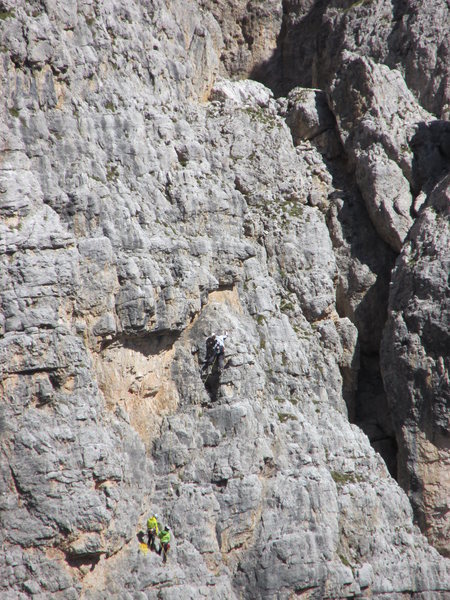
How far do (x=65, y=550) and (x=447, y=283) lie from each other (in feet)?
68.2

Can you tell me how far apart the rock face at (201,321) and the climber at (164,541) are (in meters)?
0.55

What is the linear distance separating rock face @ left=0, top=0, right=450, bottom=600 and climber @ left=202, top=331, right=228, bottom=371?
0.43 m

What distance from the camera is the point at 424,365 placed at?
43.6 m

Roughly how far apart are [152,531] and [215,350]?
748 cm


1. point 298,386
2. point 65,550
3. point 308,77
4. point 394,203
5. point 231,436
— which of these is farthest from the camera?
point 308,77

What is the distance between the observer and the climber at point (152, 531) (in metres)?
35.2

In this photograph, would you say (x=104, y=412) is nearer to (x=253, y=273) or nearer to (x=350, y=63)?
(x=253, y=273)

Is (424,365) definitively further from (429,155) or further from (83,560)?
(83,560)

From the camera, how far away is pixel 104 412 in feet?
116

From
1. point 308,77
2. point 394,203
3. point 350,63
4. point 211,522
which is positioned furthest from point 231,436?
point 308,77

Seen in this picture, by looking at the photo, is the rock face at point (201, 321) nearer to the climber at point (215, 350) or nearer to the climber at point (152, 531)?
the climber at point (215, 350)

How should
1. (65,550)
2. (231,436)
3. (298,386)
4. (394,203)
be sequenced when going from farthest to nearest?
(394,203) → (298,386) → (231,436) → (65,550)

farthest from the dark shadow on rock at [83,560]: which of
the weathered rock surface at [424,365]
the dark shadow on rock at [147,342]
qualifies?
the weathered rock surface at [424,365]

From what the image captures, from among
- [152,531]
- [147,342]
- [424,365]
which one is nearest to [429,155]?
[424,365]
